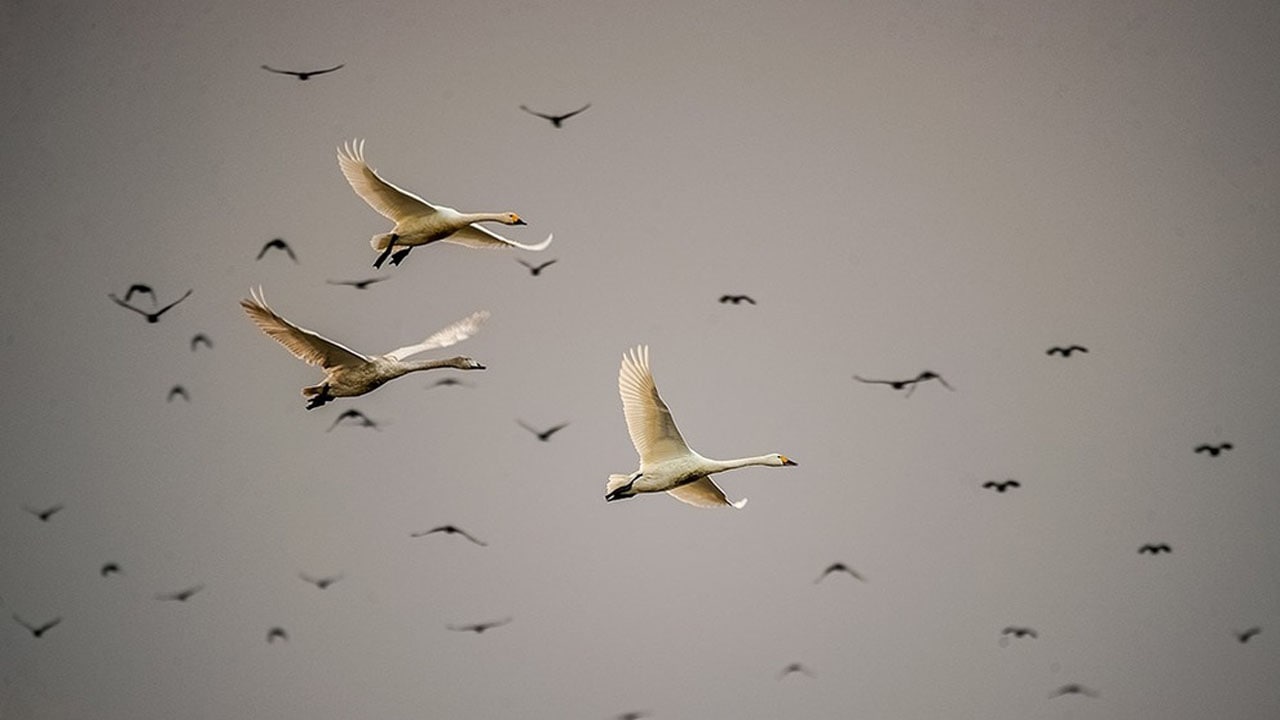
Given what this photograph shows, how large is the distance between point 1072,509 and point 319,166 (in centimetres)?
702

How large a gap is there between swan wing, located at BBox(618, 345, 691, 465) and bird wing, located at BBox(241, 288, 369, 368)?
1403 millimetres

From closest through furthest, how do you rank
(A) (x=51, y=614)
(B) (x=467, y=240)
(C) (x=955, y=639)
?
(B) (x=467, y=240) < (A) (x=51, y=614) < (C) (x=955, y=639)

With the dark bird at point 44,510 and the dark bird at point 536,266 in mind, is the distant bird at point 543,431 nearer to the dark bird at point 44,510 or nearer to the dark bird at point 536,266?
the dark bird at point 536,266

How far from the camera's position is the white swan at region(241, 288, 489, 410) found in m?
7.80

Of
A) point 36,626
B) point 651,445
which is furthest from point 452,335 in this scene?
point 36,626

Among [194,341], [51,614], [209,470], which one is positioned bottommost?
[51,614]

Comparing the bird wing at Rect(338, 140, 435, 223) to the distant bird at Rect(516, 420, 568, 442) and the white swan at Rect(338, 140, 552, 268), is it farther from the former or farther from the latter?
the distant bird at Rect(516, 420, 568, 442)

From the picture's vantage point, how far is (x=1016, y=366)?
13.1 m

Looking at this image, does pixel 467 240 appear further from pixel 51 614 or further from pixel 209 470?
pixel 51 614

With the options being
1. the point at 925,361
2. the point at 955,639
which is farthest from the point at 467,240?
the point at 955,639

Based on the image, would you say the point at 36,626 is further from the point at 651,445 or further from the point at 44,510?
the point at 651,445

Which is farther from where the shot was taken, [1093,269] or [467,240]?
[1093,269]

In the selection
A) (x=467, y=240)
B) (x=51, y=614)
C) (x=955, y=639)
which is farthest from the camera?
(x=955, y=639)

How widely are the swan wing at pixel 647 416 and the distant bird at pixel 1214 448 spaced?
635cm
